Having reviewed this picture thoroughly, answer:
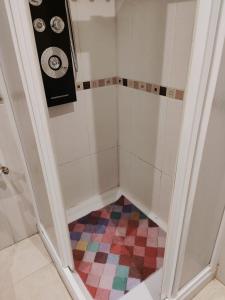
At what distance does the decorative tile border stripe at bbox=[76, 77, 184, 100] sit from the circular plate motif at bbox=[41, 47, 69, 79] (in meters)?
0.17

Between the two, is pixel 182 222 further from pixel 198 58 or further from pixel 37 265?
pixel 37 265

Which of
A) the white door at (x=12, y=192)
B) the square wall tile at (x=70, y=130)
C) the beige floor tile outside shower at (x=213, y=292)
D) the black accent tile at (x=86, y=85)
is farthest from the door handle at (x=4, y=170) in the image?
the beige floor tile outside shower at (x=213, y=292)

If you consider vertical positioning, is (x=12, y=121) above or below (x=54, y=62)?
below

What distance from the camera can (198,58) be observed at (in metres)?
0.58

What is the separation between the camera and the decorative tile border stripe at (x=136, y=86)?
1240mm

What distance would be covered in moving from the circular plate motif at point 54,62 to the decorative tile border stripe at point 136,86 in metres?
0.17

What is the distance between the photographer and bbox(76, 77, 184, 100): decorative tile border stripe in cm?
124

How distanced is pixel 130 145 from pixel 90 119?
1.17 feet

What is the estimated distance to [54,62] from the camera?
1.26m

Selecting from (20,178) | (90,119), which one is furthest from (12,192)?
(90,119)

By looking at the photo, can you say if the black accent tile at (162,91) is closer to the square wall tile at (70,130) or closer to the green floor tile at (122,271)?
the square wall tile at (70,130)

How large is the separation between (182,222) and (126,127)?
959mm

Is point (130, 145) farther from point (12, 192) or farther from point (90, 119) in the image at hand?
point (12, 192)

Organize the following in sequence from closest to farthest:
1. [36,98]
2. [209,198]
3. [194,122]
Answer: [194,122] < [36,98] < [209,198]
